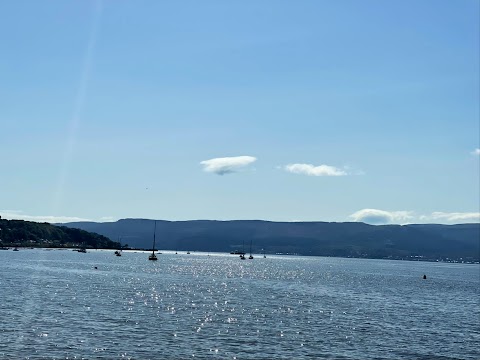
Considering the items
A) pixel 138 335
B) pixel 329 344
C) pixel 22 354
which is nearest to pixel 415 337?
pixel 329 344

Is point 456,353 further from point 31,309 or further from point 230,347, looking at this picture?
point 31,309

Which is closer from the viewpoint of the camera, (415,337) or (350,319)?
(415,337)

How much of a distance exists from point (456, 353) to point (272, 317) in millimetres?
33708

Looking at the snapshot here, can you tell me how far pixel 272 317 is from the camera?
329 ft

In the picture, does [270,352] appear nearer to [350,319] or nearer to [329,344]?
[329,344]

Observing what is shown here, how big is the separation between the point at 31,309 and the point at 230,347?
1593 inches

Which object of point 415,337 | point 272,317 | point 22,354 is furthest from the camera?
point 272,317

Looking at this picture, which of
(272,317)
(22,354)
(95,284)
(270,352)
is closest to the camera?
(22,354)

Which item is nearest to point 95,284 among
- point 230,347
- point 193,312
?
Answer: point 193,312

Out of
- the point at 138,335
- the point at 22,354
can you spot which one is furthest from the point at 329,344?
the point at 22,354

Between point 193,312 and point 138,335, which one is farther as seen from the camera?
point 193,312

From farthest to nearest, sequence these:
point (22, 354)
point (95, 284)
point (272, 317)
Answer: point (95, 284) < point (272, 317) < point (22, 354)

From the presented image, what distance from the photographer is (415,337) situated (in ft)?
283

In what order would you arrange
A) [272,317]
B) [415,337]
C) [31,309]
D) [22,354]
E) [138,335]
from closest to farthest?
[22,354] → [138,335] → [415,337] → [31,309] → [272,317]
